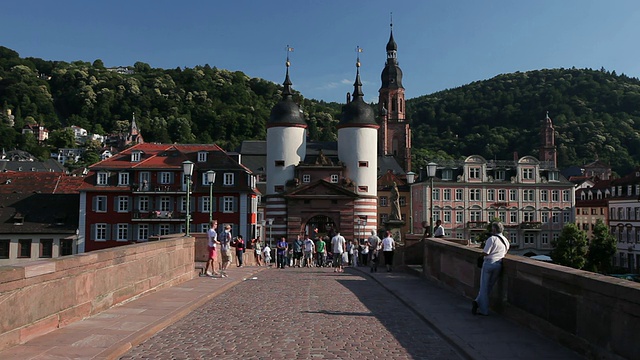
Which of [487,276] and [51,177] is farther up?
[51,177]

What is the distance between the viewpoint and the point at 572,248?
2717 inches

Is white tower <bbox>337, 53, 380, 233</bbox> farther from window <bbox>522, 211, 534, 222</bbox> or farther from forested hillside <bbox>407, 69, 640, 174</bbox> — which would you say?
forested hillside <bbox>407, 69, 640, 174</bbox>

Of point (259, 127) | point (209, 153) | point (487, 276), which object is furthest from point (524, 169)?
point (259, 127)

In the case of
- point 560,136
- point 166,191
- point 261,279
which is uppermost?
point 560,136

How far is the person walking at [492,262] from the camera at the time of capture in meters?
12.4

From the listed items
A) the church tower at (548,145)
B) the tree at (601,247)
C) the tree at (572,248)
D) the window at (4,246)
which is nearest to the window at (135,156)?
the window at (4,246)

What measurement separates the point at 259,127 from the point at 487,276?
495 ft

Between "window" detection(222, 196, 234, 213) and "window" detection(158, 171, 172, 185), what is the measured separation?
5.64 meters

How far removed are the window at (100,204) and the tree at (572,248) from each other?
146 ft

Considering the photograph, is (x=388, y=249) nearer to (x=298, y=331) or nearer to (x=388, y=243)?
(x=388, y=243)

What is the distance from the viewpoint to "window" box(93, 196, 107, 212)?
201 feet

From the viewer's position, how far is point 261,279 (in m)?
23.0

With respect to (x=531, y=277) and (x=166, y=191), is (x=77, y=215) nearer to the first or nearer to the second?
(x=166, y=191)

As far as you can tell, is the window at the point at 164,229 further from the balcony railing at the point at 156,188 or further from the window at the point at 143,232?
the balcony railing at the point at 156,188
